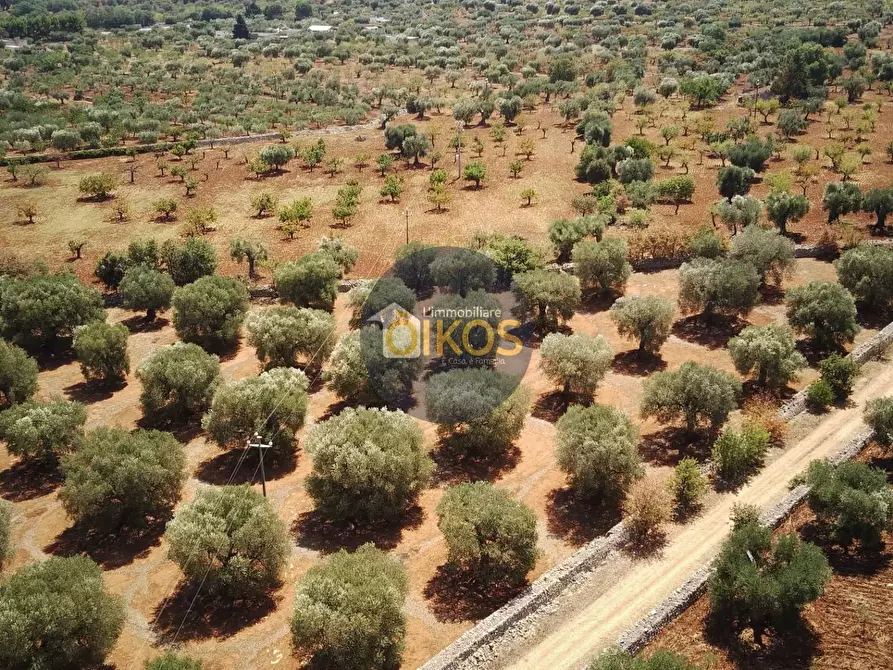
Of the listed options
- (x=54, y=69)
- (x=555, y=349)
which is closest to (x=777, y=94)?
(x=555, y=349)

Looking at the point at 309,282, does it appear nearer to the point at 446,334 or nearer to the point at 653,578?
Answer: the point at 446,334

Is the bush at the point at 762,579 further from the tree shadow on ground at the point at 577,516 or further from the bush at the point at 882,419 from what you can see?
the bush at the point at 882,419

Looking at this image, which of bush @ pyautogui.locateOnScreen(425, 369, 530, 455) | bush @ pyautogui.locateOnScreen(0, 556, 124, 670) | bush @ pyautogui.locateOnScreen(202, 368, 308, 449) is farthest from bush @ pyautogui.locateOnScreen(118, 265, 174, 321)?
bush @ pyautogui.locateOnScreen(0, 556, 124, 670)

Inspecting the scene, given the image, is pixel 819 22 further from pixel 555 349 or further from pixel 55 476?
pixel 55 476

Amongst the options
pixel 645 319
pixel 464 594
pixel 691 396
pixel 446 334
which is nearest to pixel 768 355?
pixel 691 396

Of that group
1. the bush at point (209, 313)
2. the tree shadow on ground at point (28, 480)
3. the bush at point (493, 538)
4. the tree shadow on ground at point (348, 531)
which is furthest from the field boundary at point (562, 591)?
the bush at point (209, 313)

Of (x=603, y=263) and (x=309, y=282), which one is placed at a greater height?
(x=603, y=263)
